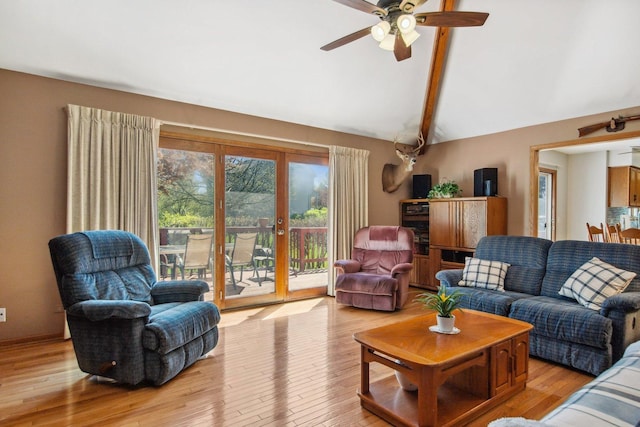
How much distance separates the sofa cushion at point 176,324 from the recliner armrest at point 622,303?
3.09 metres

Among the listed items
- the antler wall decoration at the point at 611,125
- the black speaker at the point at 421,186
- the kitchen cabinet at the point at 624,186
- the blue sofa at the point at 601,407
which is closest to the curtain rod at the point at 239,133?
the black speaker at the point at 421,186

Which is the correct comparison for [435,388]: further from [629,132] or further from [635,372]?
[629,132]

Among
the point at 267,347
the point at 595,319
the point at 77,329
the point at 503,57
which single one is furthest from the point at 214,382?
the point at 503,57

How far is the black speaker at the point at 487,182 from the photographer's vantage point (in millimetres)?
5078

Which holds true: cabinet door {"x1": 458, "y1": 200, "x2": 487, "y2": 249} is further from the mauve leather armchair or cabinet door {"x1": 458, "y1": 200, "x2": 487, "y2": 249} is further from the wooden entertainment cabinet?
the mauve leather armchair

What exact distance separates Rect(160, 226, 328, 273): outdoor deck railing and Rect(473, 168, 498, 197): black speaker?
7.86 feet

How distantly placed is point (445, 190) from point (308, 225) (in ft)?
7.38

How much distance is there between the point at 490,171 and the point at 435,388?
4078 mm

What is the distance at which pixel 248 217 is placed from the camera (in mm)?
4598

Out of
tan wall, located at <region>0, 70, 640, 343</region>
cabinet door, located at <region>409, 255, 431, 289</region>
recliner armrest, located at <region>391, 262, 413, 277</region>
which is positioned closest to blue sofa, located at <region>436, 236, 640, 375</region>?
recliner armrest, located at <region>391, 262, 413, 277</region>

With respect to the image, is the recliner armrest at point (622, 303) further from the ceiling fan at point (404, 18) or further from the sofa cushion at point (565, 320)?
the ceiling fan at point (404, 18)

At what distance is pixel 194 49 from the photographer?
3.49 m

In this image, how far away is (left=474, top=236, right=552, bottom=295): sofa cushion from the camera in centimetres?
361

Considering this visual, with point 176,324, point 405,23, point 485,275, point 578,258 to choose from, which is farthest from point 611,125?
point 176,324
